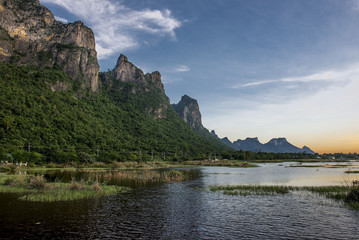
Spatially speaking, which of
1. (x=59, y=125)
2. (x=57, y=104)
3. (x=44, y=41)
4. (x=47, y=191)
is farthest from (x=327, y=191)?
(x=44, y=41)

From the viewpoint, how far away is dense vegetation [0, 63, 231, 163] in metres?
77.7

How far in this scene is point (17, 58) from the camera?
4916 inches

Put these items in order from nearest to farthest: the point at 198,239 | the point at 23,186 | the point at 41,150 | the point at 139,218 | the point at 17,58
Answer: the point at 198,239
the point at 139,218
the point at 23,186
the point at 41,150
the point at 17,58

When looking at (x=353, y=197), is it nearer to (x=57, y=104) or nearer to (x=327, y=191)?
(x=327, y=191)

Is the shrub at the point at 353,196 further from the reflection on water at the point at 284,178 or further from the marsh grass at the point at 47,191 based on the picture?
the marsh grass at the point at 47,191

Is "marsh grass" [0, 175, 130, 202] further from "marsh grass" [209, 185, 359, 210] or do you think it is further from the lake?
"marsh grass" [209, 185, 359, 210]

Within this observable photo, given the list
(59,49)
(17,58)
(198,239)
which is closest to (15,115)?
(17,58)

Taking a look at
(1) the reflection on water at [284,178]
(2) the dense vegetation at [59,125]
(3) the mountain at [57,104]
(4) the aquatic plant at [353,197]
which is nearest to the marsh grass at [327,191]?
(4) the aquatic plant at [353,197]

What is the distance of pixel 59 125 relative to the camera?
100750mm

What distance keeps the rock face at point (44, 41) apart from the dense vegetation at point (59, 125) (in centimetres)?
933

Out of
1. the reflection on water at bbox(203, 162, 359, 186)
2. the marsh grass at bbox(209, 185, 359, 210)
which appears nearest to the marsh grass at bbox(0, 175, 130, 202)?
the marsh grass at bbox(209, 185, 359, 210)

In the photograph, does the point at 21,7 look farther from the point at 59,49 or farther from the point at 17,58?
the point at 17,58

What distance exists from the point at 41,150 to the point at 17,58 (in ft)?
248

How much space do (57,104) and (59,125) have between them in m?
18.7
